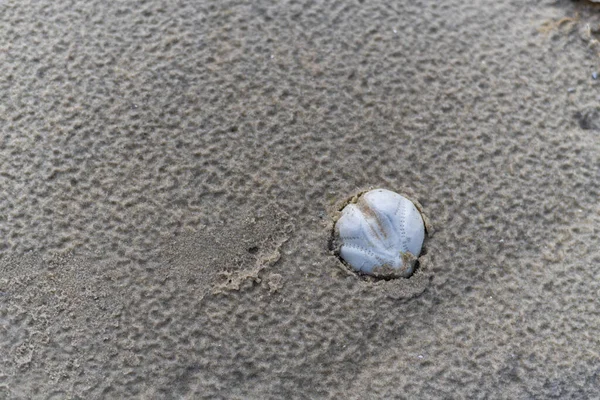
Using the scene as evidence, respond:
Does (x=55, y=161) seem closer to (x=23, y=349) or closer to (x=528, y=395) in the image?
(x=23, y=349)

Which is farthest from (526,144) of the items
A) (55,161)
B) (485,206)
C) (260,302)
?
(55,161)

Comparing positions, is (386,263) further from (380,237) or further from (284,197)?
(284,197)

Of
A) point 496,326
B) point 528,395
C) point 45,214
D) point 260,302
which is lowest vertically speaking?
point 528,395

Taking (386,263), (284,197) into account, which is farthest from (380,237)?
(284,197)

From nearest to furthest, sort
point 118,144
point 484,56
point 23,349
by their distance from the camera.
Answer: point 23,349 → point 118,144 → point 484,56
